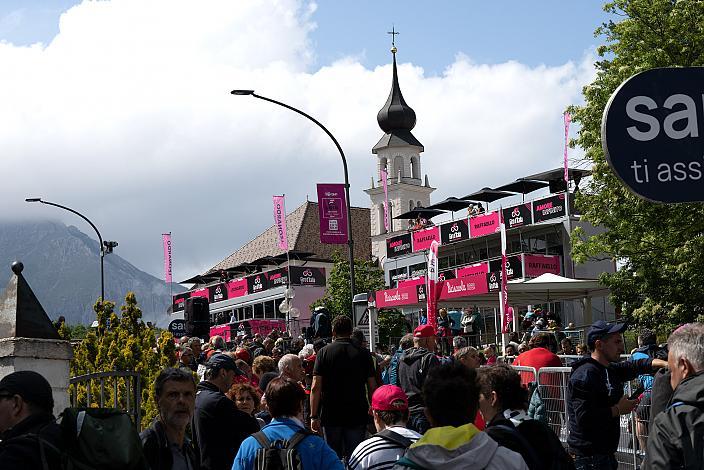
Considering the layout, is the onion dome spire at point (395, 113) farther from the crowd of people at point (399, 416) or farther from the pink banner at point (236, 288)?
the crowd of people at point (399, 416)

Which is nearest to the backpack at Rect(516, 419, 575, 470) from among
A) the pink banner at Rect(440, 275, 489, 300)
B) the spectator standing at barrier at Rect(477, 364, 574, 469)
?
the spectator standing at barrier at Rect(477, 364, 574, 469)

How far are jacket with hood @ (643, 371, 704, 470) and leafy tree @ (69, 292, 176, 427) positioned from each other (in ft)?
32.3

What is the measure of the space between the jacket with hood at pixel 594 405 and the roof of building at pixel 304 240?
98143 millimetres

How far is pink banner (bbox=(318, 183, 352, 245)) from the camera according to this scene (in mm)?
33594

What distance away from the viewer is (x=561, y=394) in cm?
1165

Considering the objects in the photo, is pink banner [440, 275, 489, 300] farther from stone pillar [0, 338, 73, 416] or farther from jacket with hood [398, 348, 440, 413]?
stone pillar [0, 338, 73, 416]

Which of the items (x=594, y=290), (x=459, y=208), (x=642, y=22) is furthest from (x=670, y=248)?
(x=459, y=208)

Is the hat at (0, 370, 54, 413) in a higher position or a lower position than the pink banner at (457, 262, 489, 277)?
lower

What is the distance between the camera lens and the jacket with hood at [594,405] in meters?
7.94

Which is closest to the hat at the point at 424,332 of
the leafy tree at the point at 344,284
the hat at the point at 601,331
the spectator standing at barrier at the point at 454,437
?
the hat at the point at 601,331

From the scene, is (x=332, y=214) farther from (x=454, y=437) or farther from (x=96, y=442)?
(x=454, y=437)

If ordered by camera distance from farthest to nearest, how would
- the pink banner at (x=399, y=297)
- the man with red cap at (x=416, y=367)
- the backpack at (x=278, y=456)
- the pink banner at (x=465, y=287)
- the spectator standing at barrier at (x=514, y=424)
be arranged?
the pink banner at (x=399, y=297), the pink banner at (x=465, y=287), the man with red cap at (x=416, y=367), the backpack at (x=278, y=456), the spectator standing at barrier at (x=514, y=424)

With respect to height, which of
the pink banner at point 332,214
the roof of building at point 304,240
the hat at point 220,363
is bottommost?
the hat at point 220,363

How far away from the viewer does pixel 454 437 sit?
4.67m
